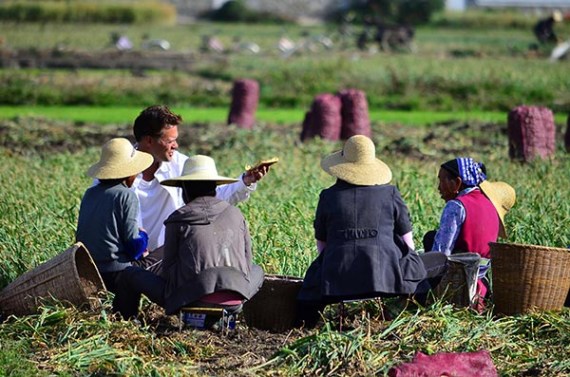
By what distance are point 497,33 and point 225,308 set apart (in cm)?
5268

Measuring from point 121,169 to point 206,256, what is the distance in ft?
3.02

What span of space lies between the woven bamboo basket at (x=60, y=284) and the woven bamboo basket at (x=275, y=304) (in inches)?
36.1

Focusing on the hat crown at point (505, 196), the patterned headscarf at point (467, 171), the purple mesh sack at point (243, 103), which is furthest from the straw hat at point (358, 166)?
the purple mesh sack at point (243, 103)

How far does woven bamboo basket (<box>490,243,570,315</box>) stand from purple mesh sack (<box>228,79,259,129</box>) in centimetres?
1244

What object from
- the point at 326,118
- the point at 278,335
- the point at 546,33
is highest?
the point at 546,33

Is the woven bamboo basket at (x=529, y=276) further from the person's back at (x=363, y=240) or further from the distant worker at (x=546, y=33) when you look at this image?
the distant worker at (x=546, y=33)

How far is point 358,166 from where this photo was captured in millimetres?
7125

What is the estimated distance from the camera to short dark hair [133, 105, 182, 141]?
783 cm

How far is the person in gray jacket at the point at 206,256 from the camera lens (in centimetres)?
674

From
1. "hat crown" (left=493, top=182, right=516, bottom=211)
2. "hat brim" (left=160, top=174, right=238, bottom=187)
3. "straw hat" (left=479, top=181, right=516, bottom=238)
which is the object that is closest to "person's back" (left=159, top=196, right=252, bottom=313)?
"hat brim" (left=160, top=174, right=238, bottom=187)

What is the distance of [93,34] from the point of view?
47.7 meters

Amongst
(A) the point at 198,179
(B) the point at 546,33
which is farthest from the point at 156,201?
(B) the point at 546,33

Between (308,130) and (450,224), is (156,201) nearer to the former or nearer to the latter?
(450,224)

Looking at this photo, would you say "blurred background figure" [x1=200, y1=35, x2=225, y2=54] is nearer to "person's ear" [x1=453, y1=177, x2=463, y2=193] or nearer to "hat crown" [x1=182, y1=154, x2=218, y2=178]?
"person's ear" [x1=453, y1=177, x2=463, y2=193]
